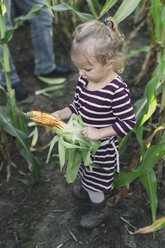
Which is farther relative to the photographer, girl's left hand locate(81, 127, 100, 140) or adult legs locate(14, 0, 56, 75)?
adult legs locate(14, 0, 56, 75)

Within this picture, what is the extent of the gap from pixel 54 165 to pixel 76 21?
184cm

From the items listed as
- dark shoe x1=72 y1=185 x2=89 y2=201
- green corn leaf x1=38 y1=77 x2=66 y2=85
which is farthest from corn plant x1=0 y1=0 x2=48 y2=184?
green corn leaf x1=38 y1=77 x2=66 y2=85

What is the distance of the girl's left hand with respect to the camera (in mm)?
1225

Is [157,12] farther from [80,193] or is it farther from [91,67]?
[80,193]

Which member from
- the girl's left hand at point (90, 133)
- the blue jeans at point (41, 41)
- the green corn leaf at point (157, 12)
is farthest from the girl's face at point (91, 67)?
the blue jeans at point (41, 41)

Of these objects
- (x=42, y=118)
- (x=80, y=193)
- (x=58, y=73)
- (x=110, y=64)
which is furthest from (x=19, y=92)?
(x=110, y=64)

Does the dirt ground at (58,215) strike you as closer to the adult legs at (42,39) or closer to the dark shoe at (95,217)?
the dark shoe at (95,217)

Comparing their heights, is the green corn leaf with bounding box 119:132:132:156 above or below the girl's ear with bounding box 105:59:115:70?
below

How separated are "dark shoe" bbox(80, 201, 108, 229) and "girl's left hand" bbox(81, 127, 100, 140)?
1.79ft

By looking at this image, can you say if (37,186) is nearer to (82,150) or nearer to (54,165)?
(54,165)

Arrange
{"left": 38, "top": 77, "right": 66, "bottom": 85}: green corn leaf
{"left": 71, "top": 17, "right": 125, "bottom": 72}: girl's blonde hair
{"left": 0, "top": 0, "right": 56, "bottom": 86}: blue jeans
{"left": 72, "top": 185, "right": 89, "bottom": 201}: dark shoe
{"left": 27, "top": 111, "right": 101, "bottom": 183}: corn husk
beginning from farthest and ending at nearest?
{"left": 38, "top": 77, "right": 66, "bottom": 85}: green corn leaf, {"left": 0, "top": 0, "right": 56, "bottom": 86}: blue jeans, {"left": 72, "top": 185, "right": 89, "bottom": 201}: dark shoe, {"left": 27, "top": 111, "right": 101, "bottom": 183}: corn husk, {"left": 71, "top": 17, "right": 125, "bottom": 72}: girl's blonde hair

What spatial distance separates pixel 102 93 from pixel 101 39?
223 mm

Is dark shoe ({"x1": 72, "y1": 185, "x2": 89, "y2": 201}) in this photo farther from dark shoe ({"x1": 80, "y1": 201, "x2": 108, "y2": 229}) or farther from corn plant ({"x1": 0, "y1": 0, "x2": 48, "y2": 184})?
corn plant ({"x1": 0, "y1": 0, "x2": 48, "y2": 184})

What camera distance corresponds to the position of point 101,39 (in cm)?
114
